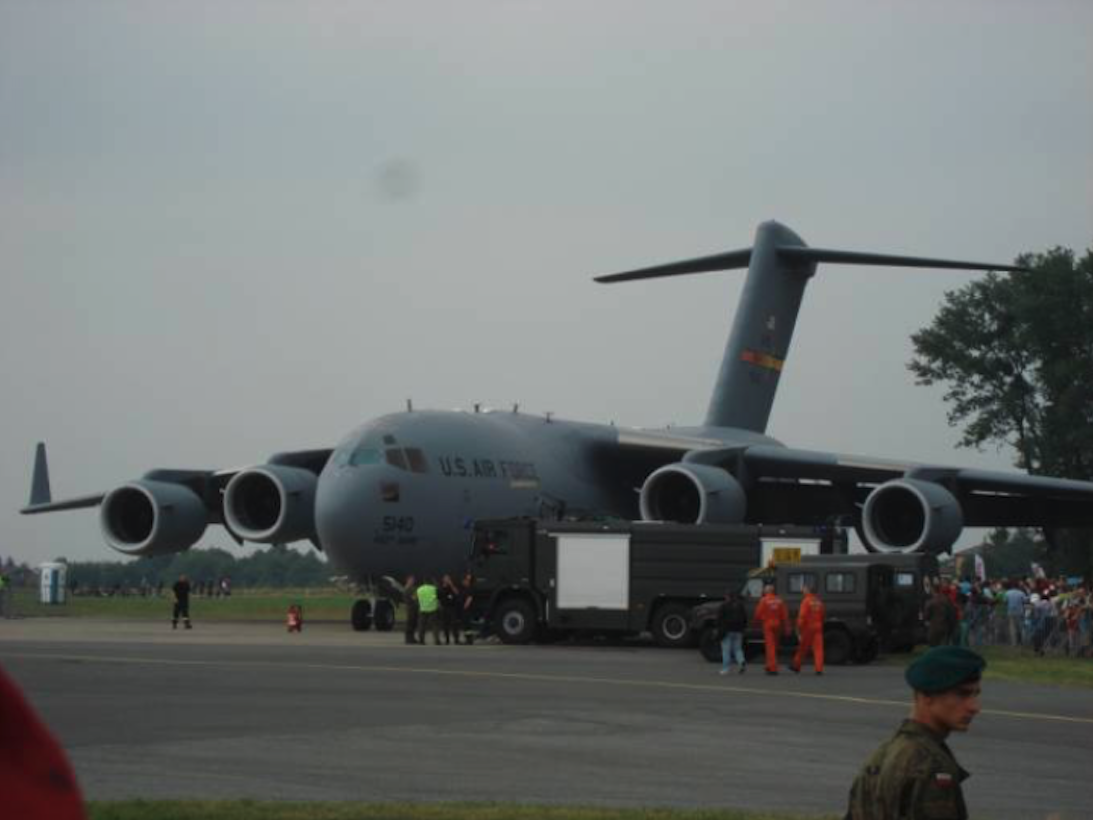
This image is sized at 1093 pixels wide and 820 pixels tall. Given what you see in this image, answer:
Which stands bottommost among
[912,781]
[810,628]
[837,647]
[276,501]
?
[837,647]

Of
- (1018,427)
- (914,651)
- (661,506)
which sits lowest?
(914,651)

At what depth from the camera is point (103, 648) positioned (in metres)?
26.2

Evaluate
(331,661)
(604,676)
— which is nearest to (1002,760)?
(604,676)

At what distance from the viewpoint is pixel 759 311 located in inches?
1626

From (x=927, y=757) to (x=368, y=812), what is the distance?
250 inches

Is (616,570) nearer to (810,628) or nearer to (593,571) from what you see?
(593,571)

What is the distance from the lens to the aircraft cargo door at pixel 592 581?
2900 cm

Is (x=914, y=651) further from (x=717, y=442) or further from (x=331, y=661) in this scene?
(x=331, y=661)

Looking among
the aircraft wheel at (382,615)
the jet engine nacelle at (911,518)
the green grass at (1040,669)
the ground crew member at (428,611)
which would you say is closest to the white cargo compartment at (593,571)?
the ground crew member at (428,611)

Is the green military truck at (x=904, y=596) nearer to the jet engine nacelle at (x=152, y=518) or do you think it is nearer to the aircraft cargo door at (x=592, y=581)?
the aircraft cargo door at (x=592, y=581)

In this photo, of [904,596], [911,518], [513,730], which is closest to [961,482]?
[911,518]

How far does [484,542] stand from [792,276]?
1475 cm

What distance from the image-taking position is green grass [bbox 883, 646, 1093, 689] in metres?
22.3

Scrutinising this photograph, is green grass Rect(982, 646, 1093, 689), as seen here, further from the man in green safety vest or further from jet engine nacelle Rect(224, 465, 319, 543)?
the man in green safety vest
